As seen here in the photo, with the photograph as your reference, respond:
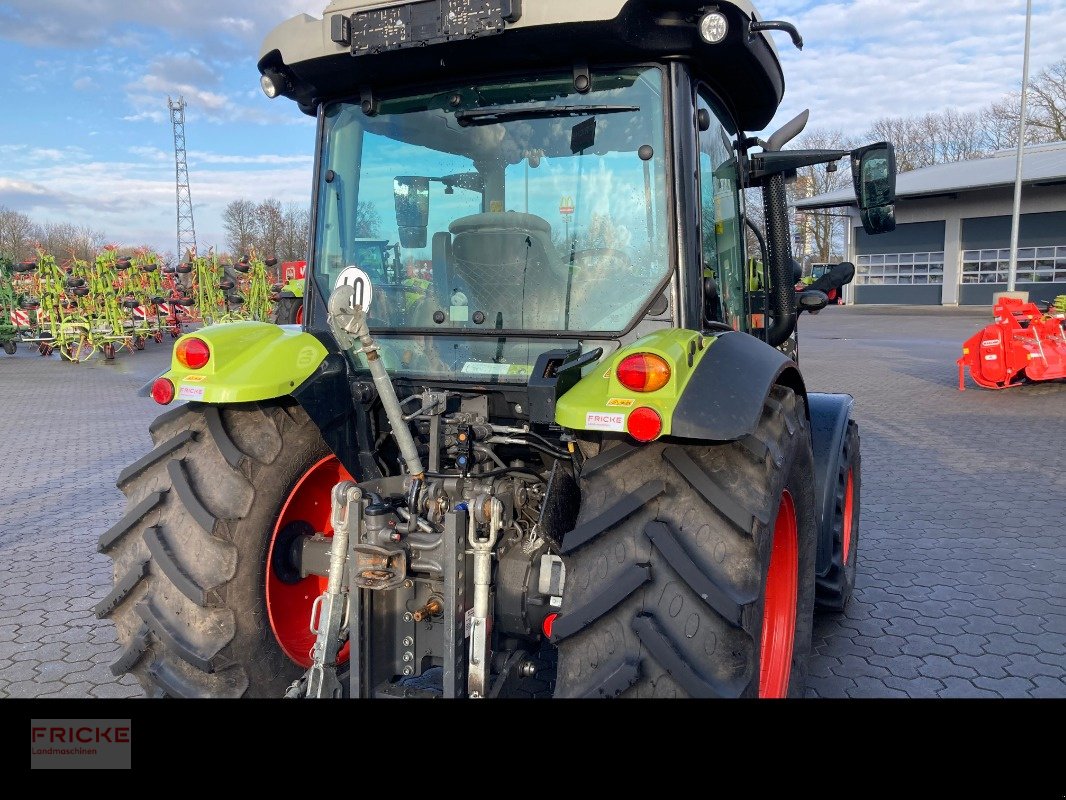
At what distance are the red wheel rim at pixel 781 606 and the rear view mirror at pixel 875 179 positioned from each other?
1.39 meters

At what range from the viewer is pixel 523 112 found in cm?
279

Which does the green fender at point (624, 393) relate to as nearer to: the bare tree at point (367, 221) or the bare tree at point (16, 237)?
the bare tree at point (367, 221)

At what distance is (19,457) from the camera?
854cm

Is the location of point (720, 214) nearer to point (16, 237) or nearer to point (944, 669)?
point (944, 669)

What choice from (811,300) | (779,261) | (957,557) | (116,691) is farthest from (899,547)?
(116,691)

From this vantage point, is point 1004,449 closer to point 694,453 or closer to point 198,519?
point 694,453

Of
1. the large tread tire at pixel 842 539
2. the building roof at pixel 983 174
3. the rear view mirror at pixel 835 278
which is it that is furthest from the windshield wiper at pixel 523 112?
the building roof at pixel 983 174

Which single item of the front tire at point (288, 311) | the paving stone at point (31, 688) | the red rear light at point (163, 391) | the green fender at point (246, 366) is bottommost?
the paving stone at point (31, 688)

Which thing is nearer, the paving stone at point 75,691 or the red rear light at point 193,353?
the red rear light at point 193,353

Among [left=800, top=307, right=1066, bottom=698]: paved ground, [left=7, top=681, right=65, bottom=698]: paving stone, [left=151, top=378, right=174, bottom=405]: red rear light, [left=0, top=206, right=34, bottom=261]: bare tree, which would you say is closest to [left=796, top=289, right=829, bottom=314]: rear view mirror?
[left=800, top=307, right=1066, bottom=698]: paved ground

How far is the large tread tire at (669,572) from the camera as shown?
2.03 m

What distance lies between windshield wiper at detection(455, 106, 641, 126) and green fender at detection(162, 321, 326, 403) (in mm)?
932

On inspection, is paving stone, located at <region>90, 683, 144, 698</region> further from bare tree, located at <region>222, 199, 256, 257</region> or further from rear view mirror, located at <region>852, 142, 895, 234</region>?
bare tree, located at <region>222, 199, 256, 257</region>

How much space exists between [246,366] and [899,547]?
4523mm
